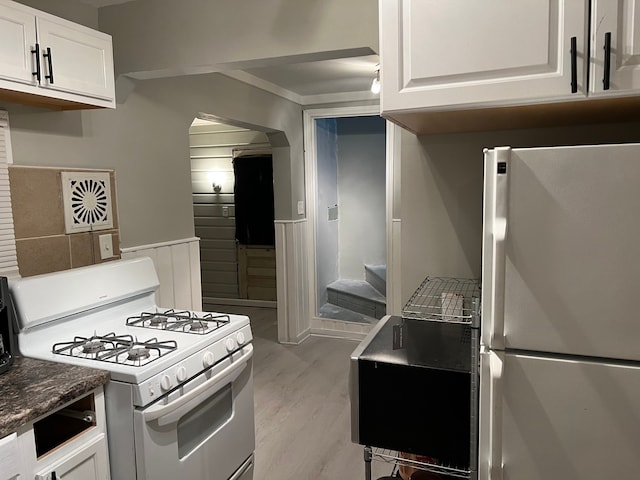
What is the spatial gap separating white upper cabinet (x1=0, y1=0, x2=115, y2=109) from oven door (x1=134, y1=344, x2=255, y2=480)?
49.7 inches

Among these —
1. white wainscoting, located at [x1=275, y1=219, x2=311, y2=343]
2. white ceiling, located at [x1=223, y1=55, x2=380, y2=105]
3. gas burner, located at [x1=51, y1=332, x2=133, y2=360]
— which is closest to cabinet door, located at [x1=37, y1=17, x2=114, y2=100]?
gas burner, located at [x1=51, y1=332, x2=133, y2=360]

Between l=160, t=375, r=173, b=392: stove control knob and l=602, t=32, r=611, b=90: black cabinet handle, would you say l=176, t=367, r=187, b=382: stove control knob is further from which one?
l=602, t=32, r=611, b=90: black cabinet handle

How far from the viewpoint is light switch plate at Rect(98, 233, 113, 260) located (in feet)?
7.69

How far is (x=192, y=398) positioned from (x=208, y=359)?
6.6 inches

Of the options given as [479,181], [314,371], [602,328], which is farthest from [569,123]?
[314,371]

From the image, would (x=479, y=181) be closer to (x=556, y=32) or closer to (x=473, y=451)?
(x=556, y=32)

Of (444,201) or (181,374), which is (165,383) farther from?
(444,201)

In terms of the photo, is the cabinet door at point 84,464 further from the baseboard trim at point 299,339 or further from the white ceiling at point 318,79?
the baseboard trim at point 299,339

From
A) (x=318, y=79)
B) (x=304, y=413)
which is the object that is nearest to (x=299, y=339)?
(x=304, y=413)

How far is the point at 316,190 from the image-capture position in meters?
4.73

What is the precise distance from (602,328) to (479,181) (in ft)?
3.09

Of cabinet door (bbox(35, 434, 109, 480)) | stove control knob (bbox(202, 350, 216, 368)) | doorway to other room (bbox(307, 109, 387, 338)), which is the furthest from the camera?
doorway to other room (bbox(307, 109, 387, 338))

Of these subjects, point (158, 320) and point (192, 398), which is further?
point (158, 320)

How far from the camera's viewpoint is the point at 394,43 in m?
1.42
